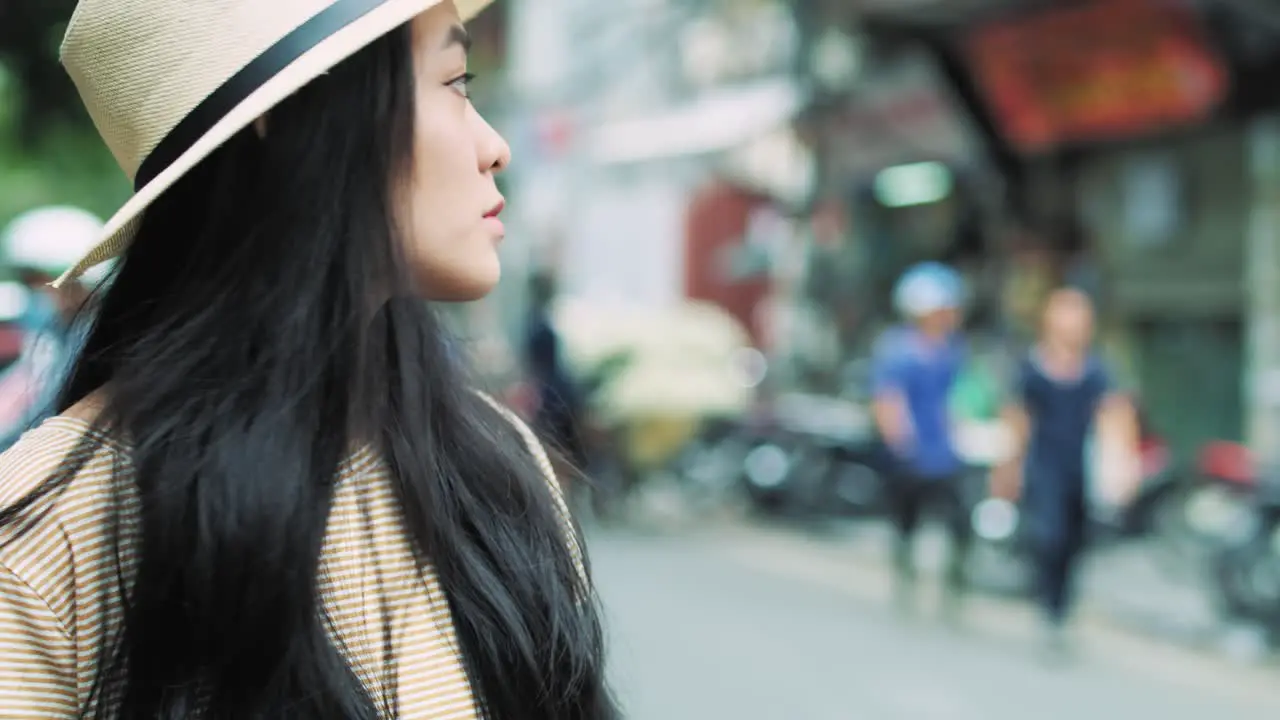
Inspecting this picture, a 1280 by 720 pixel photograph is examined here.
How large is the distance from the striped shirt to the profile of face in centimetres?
580

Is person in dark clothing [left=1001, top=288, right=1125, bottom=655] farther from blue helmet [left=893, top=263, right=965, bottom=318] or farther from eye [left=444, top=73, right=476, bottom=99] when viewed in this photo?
eye [left=444, top=73, right=476, bottom=99]

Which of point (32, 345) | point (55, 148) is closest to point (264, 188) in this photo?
point (32, 345)

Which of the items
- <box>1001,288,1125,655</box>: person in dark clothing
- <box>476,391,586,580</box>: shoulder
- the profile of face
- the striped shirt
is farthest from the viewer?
<box>1001,288,1125,655</box>: person in dark clothing

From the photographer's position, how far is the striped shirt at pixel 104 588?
99cm

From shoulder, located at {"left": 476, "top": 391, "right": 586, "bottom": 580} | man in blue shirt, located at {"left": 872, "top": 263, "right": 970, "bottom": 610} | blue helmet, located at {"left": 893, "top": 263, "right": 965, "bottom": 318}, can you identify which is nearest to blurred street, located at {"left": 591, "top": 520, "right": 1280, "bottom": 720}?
man in blue shirt, located at {"left": 872, "top": 263, "right": 970, "bottom": 610}

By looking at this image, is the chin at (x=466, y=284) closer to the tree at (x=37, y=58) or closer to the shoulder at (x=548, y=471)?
the shoulder at (x=548, y=471)

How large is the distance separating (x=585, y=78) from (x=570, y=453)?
2092 cm

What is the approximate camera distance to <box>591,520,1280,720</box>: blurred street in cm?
582

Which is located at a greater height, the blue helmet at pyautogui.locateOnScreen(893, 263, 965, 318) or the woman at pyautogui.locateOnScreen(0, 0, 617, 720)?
the woman at pyautogui.locateOnScreen(0, 0, 617, 720)

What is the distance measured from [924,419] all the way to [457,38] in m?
6.92

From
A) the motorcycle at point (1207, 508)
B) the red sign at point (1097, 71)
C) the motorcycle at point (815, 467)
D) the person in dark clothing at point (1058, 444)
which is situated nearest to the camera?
the person in dark clothing at point (1058, 444)

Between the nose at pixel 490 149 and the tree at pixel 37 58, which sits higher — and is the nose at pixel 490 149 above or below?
below

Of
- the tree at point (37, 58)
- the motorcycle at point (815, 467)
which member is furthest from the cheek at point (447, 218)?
the motorcycle at point (815, 467)

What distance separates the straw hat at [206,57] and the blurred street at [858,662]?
391cm
